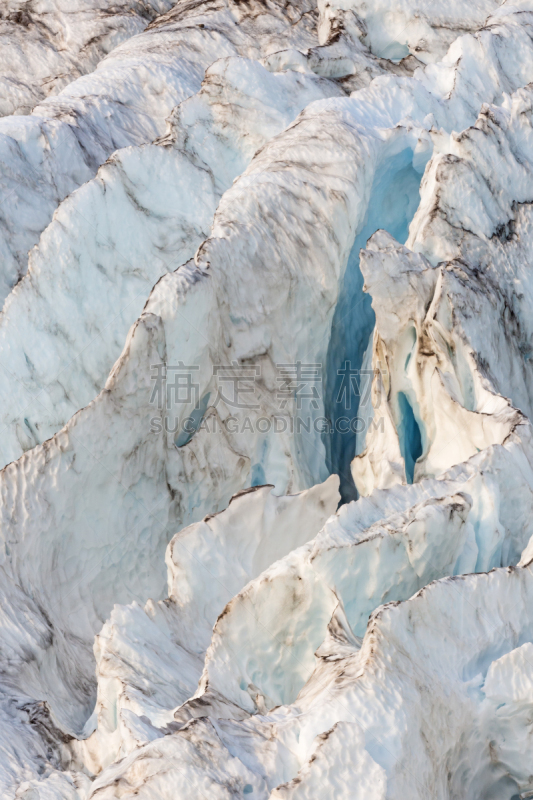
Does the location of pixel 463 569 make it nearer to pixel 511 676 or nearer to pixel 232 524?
pixel 511 676

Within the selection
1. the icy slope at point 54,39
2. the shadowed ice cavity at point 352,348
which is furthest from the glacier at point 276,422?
the icy slope at point 54,39

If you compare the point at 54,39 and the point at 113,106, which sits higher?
the point at 54,39

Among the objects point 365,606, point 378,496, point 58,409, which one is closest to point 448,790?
point 365,606

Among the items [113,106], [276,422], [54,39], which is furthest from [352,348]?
[54,39]

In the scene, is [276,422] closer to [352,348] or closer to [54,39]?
[352,348]

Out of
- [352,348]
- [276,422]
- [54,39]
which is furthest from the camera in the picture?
[54,39]
